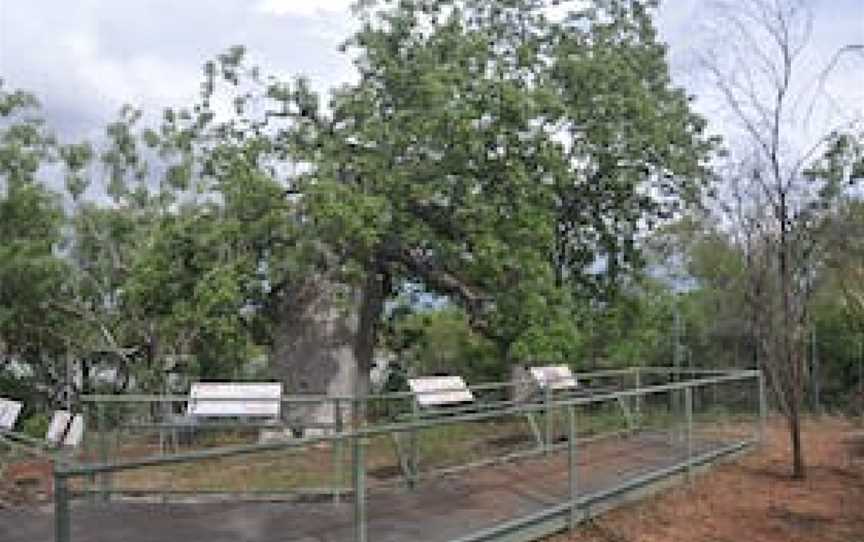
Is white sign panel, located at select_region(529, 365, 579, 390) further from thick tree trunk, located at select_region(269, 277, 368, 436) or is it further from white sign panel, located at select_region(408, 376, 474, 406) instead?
thick tree trunk, located at select_region(269, 277, 368, 436)

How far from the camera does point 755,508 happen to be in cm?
1054

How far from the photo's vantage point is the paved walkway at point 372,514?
814 centimetres

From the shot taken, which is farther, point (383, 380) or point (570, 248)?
point (383, 380)

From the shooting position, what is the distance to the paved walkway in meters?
8.14

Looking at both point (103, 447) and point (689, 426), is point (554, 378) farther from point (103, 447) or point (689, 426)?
point (103, 447)

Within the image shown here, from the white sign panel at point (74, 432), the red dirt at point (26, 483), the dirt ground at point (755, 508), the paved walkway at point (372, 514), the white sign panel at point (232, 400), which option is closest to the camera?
the paved walkway at point (372, 514)

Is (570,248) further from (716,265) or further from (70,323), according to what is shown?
(70,323)

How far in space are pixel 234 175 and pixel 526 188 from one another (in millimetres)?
3976

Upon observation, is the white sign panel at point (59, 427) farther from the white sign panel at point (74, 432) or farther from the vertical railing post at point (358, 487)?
the vertical railing post at point (358, 487)

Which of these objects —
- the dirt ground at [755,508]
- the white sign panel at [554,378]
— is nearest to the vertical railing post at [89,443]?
the dirt ground at [755,508]

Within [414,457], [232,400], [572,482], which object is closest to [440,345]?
[232,400]

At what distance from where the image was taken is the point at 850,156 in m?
18.7

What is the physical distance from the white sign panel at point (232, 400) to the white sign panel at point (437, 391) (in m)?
1.38

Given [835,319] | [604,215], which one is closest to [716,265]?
[835,319]
